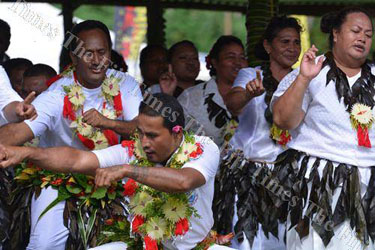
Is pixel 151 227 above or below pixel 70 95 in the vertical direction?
below

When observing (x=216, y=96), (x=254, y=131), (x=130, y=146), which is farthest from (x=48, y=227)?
(x=216, y=96)

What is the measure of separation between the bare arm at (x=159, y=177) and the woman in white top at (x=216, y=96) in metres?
2.04

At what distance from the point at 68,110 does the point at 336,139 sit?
180 centimetres

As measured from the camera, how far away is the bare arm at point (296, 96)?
182 inches

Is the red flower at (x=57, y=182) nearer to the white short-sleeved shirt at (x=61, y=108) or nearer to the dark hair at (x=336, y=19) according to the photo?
the white short-sleeved shirt at (x=61, y=108)

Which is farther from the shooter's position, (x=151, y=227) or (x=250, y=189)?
(x=250, y=189)

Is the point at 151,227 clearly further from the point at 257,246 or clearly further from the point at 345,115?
the point at 257,246

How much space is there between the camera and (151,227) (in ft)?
14.1

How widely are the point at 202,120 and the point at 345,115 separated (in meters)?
1.87

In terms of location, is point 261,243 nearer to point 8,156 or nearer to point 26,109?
point 26,109

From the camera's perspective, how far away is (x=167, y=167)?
13.6 ft

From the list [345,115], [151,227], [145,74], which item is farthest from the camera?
[145,74]

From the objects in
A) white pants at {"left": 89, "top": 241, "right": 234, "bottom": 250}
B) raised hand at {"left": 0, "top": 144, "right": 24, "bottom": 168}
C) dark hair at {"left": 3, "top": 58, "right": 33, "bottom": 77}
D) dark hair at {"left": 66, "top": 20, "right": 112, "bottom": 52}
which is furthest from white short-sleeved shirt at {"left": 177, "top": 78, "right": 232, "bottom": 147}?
raised hand at {"left": 0, "top": 144, "right": 24, "bottom": 168}

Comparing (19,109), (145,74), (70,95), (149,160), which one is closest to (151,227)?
(149,160)
